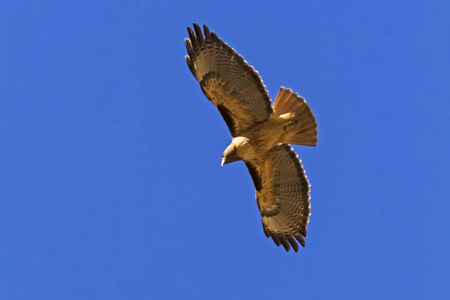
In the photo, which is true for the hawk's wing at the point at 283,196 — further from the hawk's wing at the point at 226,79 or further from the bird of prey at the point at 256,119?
the hawk's wing at the point at 226,79

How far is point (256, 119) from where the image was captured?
10.8 meters

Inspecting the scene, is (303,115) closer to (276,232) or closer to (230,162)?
(230,162)

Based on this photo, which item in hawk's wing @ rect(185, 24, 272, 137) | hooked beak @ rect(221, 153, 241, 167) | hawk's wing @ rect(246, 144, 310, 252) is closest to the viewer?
hawk's wing @ rect(185, 24, 272, 137)

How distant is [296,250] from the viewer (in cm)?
1159

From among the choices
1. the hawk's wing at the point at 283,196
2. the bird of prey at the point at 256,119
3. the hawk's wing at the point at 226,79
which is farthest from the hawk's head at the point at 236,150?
the hawk's wing at the point at 283,196

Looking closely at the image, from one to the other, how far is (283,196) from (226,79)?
237cm

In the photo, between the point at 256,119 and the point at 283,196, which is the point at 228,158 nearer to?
the point at 256,119

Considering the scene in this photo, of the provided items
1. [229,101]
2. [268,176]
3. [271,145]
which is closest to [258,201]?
[268,176]

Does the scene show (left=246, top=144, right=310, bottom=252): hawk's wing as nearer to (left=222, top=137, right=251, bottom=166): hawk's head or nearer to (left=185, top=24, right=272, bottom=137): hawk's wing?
(left=222, top=137, right=251, bottom=166): hawk's head

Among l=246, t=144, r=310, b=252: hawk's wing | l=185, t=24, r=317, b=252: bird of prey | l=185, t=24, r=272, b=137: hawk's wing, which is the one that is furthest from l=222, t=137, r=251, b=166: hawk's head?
l=246, t=144, r=310, b=252: hawk's wing

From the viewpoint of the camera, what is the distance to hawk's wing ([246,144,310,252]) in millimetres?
11391

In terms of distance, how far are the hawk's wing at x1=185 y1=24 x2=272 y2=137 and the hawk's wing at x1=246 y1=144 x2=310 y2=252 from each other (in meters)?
0.96

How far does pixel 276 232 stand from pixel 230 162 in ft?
5.70

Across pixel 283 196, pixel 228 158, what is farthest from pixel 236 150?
pixel 283 196
